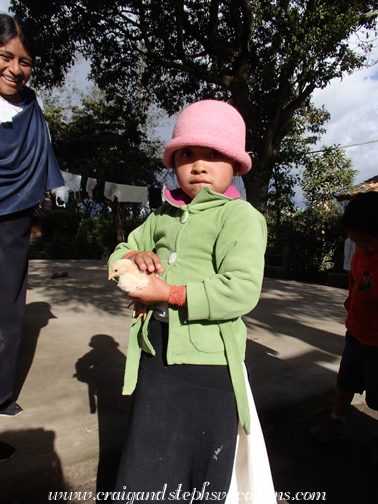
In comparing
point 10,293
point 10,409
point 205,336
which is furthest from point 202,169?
point 10,409

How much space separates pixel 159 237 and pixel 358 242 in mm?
1291

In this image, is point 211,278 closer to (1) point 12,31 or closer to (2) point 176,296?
(2) point 176,296

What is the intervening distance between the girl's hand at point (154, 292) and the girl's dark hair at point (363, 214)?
4.60 feet

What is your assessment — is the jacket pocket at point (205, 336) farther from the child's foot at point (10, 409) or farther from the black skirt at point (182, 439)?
the child's foot at point (10, 409)

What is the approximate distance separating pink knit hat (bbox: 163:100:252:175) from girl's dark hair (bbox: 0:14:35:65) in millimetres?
1218

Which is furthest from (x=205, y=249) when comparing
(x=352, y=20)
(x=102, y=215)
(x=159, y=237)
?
(x=102, y=215)

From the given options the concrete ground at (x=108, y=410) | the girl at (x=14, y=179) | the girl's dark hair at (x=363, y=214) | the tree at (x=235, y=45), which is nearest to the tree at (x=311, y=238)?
the tree at (x=235, y=45)

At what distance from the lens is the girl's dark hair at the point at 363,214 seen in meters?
1.95

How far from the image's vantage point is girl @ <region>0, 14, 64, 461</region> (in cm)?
190

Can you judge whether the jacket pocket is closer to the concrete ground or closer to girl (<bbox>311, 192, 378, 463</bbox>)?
the concrete ground

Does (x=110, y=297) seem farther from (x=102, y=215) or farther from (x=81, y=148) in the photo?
(x=81, y=148)

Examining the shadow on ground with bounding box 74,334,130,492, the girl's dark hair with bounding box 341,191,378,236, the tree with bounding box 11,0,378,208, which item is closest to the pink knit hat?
the girl's dark hair with bounding box 341,191,378,236

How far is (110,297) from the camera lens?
5.63 metres

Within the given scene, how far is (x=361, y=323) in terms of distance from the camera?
200 cm
